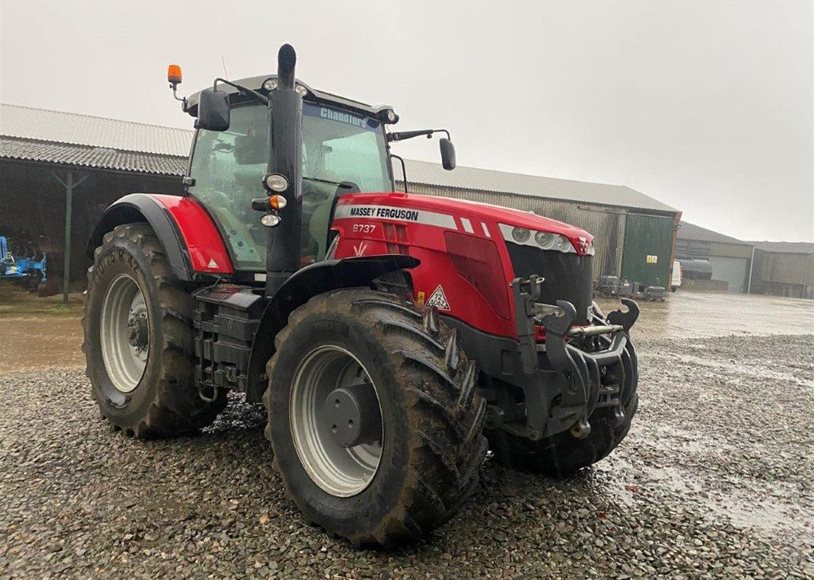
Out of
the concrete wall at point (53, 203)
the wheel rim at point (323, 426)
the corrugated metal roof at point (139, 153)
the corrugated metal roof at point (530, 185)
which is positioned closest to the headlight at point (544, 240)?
the wheel rim at point (323, 426)

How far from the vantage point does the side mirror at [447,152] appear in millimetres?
4316

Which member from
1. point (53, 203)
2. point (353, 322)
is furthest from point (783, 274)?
point (353, 322)

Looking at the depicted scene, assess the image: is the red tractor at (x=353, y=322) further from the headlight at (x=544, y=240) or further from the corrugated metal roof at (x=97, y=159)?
the corrugated metal roof at (x=97, y=159)

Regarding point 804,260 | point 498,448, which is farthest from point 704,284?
point 498,448

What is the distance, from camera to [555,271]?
113 inches

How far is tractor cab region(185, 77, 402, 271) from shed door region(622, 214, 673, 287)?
22431 mm

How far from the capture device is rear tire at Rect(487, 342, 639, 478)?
325cm

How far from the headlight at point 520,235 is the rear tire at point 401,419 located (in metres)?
0.58

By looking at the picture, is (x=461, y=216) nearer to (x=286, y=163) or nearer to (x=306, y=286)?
(x=306, y=286)

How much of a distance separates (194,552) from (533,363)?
5.54ft

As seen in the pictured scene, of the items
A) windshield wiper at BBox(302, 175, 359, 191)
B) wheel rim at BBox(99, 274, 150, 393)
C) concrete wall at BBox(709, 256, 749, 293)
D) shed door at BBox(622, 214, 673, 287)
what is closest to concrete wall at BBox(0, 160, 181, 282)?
wheel rim at BBox(99, 274, 150, 393)

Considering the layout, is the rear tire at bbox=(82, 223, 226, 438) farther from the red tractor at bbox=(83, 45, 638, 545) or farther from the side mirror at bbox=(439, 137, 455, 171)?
the side mirror at bbox=(439, 137, 455, 171)

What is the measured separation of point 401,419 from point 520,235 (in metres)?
1.09

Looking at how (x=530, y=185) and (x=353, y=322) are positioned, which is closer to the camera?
(x=353, y=322)
